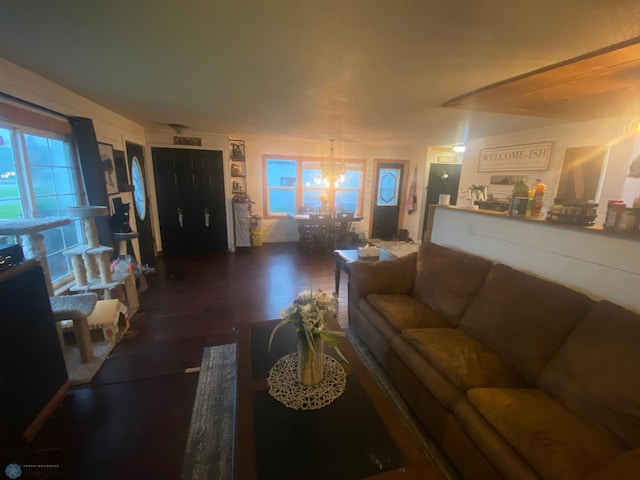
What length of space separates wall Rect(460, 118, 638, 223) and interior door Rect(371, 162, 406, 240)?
7.59 feet

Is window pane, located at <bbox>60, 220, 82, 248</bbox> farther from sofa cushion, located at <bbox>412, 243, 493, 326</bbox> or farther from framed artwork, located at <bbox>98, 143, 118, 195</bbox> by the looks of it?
sofa cushion, located at <bbox>412, 243, 493, 326</bbox>

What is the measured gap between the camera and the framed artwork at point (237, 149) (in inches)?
209

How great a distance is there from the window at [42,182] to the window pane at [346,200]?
4.78 meters

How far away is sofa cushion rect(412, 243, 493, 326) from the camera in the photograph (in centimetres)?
204

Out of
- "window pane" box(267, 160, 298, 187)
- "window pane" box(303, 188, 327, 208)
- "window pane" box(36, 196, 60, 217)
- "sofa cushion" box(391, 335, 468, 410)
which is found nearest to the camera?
"sofa cushion" box(391, 335, 468, 410)

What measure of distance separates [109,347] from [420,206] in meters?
6.38

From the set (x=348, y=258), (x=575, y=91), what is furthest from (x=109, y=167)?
(x=575, y=91)

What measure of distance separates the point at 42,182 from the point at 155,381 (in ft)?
6.70

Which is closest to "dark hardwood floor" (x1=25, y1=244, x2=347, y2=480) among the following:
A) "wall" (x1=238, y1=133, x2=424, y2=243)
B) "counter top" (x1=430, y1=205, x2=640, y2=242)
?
"counter top" (x1=430, y1=205, x2=640, y2=242)

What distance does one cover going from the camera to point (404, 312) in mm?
2102

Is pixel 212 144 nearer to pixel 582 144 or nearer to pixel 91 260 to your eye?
pixel 91 260

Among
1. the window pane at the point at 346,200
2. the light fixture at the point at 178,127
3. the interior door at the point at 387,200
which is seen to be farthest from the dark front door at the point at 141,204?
the interior door at the point at 387,200

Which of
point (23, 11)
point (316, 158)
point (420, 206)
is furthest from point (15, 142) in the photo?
point (420, 206)

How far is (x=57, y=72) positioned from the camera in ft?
6.76
